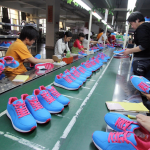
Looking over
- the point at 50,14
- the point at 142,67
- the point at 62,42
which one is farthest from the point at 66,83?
the point at 50,14

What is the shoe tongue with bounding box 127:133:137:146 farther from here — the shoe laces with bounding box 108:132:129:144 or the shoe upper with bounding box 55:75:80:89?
the shoe upper with bounding box 55:75:80:89

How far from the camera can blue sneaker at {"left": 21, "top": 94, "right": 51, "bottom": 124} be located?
4.05ft

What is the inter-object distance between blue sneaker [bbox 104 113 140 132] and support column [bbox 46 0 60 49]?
10.7 metres

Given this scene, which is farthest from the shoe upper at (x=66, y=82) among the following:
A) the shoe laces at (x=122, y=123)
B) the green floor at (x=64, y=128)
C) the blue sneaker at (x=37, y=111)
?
the shoe laces at (x=122, y=123)

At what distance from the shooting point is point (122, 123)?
1.12 metres

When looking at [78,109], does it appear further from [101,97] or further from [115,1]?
[115,1]

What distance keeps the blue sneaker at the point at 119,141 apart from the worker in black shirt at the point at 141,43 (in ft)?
6.53

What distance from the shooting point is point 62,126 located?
1275mm

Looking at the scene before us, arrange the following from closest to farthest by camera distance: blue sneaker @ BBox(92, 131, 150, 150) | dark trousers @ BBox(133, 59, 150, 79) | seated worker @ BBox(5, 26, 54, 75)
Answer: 1. blue sneaker @ BBox(92, 131, 150, 150)
2. seated worker @ BBox(5, 26, 54, 75)
3. dark trousers @ BBox(133, 59, 150, 79)

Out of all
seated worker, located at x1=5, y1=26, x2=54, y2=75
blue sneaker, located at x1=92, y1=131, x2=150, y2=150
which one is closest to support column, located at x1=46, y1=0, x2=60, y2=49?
seated worker, located at x1=5, y1=26, x2=54, y2=75

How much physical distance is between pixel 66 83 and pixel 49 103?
73 cm

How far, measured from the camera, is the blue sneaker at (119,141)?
35.7 inches

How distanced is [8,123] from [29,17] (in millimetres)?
20995

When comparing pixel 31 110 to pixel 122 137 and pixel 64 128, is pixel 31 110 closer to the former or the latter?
pixel 64 128
